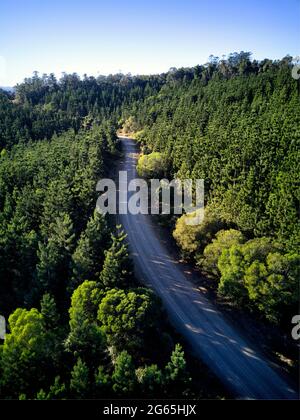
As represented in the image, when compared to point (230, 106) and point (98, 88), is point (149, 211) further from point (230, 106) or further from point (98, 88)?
point (98, 88)

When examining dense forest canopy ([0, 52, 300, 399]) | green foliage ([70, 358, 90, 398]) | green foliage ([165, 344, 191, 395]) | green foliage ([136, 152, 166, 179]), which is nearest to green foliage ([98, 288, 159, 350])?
dense forest canopy ([0, 52, 300, 399])

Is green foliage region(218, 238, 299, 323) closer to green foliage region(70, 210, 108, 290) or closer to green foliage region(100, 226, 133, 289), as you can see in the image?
green foliage region(100, 226, 133, 289)

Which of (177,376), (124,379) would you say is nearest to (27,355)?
(124,379)

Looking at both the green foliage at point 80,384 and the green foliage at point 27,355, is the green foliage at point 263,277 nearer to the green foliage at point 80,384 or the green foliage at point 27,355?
the green foliage at point 80,384

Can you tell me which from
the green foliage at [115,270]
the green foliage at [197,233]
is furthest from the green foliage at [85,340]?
the green foliage at [197,233]

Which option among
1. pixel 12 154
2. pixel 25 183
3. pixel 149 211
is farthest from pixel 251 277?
pixel 12 154

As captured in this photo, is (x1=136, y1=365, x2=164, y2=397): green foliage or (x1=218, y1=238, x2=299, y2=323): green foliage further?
(x1=218, y1=238, x2=299, y2=323): green foliage
